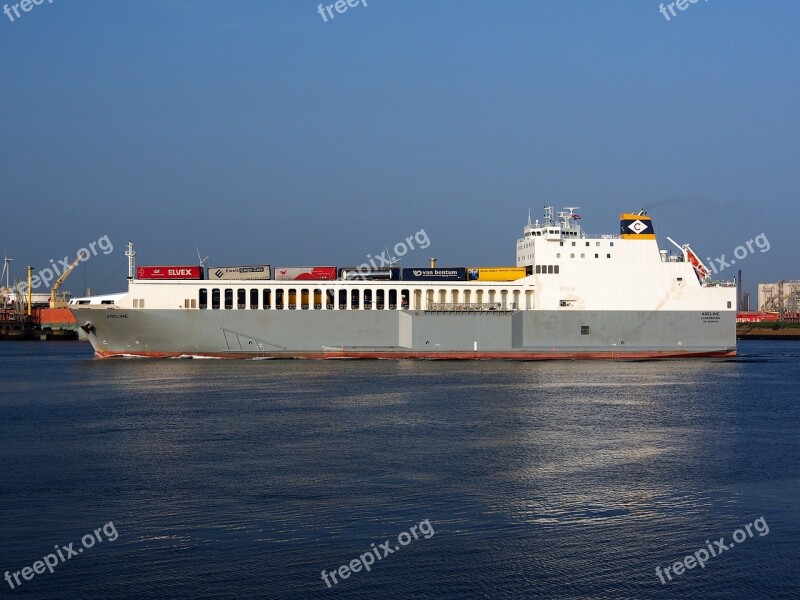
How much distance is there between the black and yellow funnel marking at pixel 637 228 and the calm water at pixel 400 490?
59.9 feet

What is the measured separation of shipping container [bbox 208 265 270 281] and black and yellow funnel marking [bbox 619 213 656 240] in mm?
21293

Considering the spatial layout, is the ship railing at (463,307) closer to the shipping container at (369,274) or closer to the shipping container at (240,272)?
the shipping container at (369,274)

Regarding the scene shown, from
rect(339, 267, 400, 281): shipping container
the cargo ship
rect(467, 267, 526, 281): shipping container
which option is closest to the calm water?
the cargo ship

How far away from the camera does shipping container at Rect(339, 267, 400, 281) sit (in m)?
50.6

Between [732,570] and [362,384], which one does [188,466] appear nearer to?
[732,570]

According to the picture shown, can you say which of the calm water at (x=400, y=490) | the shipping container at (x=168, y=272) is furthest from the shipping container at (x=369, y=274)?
the calm water at (x=400, y=490)

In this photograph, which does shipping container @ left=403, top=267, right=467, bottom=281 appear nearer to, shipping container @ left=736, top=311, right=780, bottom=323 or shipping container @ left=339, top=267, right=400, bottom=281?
shipping container @ left=339, top=267, right=400, bottom=281

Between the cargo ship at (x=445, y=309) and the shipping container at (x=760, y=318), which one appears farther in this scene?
the shipping container at (x=760, y=318)

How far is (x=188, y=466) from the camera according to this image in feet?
64.5

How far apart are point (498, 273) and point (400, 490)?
34.7 m

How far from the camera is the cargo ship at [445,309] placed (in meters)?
48.3

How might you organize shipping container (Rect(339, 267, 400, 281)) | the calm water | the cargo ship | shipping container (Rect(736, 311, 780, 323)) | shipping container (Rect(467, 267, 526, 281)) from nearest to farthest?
1. the calm water
2. the cargo ship
3. shipping container (Rect(339, 267, 400, 281))
4. shipping container (Rect(467, 267, 526, 281))
5. shipping container (Rect(736, 311, 780, 323))

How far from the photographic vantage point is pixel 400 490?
1739 cm

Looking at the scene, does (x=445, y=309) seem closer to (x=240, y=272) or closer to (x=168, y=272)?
(x=240, y=272)
